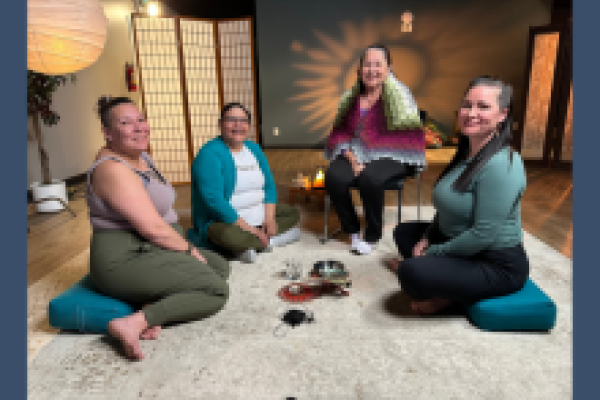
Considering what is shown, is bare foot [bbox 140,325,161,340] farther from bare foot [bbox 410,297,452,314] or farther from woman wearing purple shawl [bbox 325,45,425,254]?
woman wearing purple shawl [bbox 325,45,425,254]

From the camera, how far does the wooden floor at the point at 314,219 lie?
A: 2318 millimetres

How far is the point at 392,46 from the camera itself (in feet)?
21.0

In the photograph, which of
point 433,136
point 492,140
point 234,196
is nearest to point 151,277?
point 234,196

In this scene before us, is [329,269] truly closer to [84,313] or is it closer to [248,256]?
[248,256]

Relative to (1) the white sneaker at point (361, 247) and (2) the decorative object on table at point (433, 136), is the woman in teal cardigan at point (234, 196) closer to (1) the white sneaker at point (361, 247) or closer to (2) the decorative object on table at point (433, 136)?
(1) the white sneaker at point (361, 247)

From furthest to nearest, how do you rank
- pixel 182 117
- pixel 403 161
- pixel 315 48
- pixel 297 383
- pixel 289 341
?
pixel 315 48 < pixel 182 117 < pixel 403 161 < pixel 289 341 < pixel 297 383

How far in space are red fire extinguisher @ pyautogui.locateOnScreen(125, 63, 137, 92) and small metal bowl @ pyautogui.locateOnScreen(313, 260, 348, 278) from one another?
492 centimetres

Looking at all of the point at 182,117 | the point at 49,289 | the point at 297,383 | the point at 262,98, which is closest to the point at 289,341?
the point at 297,383

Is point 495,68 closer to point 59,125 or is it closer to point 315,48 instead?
point 315,48

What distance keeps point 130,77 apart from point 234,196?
14.3 feet

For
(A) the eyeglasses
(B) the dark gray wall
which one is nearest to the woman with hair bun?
(A) the eyeglasses

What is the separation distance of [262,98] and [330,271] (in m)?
5.42

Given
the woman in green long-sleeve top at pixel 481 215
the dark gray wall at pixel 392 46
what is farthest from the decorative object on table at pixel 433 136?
the woman in green long-sleeve top at pixel 481 215

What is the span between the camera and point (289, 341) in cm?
143
